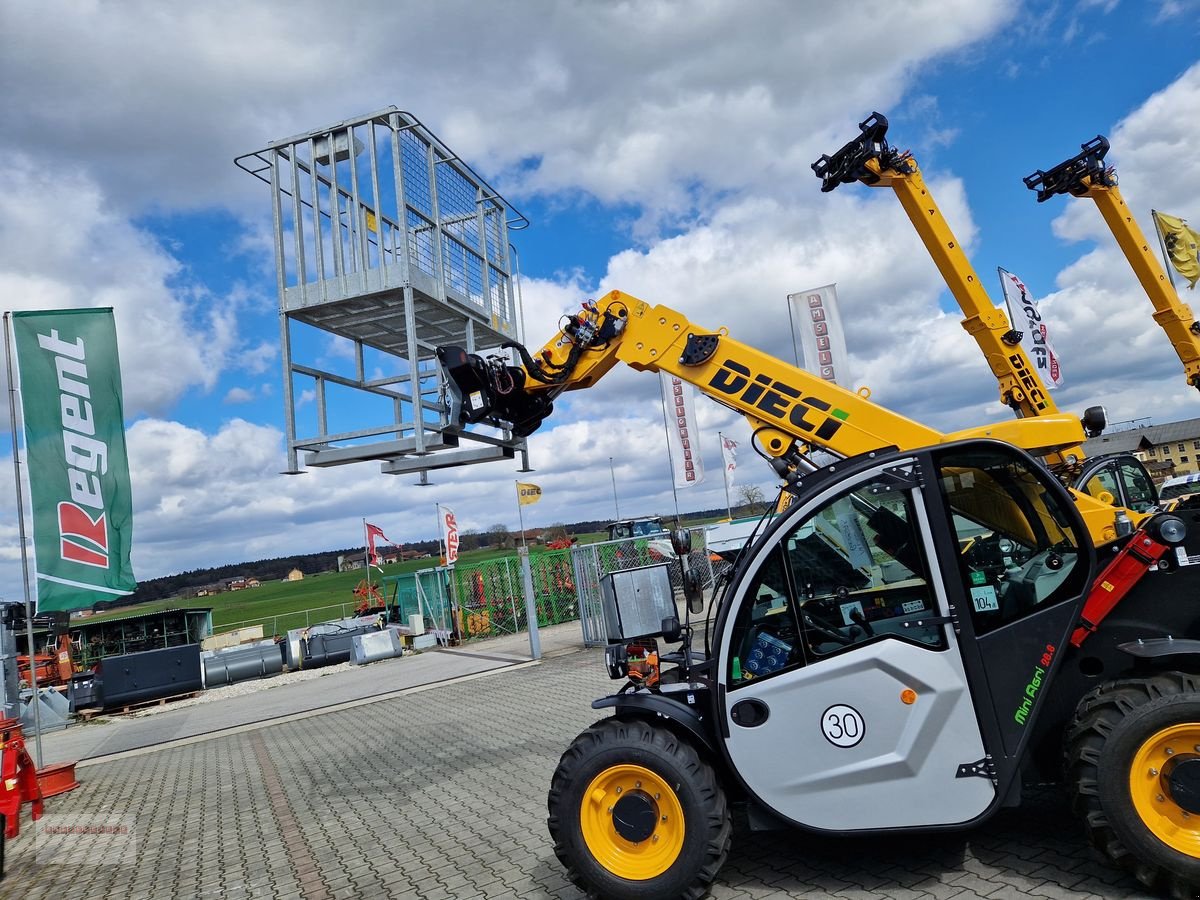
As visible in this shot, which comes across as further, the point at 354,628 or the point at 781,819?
the point at 354,628

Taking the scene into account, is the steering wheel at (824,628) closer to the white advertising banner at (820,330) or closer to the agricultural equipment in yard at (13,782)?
the agricultural equipment in yard at (13,782)

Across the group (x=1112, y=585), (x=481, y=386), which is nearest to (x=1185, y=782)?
(x=1112, y=585)

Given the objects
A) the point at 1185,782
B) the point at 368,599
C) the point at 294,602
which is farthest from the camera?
the point at 294,602

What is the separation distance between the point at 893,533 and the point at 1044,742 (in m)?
1.28

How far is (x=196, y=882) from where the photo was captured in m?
5.22

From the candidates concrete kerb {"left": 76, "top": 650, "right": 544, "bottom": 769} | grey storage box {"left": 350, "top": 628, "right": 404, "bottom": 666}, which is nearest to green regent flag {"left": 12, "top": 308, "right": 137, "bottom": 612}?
concrete kerb {"left": 76, "top": 650, "right": 544, "bottom": 769}

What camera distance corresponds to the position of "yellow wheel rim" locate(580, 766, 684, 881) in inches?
148

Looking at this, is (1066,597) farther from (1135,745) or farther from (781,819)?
(781,819)

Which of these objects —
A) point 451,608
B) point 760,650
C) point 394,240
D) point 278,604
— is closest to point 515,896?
point 760,650

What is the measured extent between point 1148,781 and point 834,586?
1539 millimetres

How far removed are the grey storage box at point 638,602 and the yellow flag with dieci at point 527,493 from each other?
13004mm

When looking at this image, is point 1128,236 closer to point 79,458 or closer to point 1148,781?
point 1148,781

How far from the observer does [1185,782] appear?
3295 millimetres

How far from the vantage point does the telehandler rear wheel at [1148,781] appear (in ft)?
10.7
